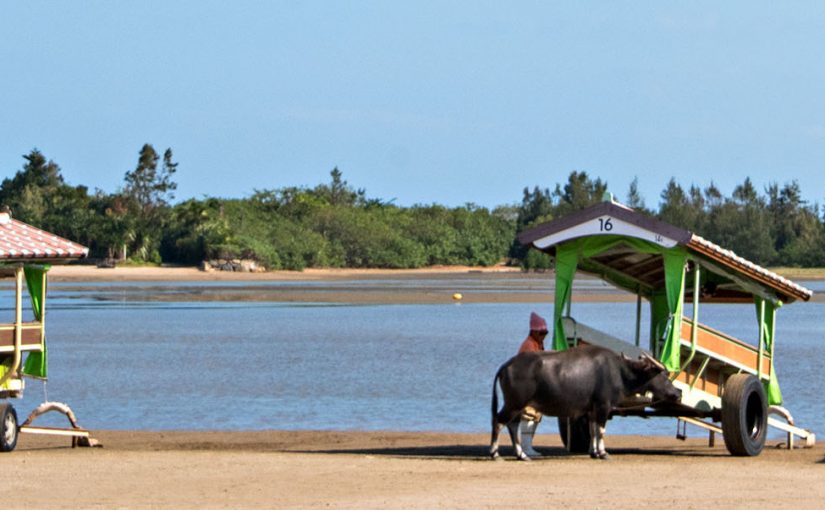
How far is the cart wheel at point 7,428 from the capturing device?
16203 mm

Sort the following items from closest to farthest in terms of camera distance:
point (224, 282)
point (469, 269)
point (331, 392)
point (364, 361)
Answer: point (331, 392) < point (364, 361) < point (224, 282) < point (469, 269)

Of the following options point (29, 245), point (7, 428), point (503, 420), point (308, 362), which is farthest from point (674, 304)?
point (308, 362)

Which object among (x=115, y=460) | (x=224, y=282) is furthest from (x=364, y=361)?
(x=224, y=282)

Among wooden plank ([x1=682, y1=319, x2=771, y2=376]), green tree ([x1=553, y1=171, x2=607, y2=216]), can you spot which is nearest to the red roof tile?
wooden plank ([x1=682, y1=319, x2=771, y2=376])

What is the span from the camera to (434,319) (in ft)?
174

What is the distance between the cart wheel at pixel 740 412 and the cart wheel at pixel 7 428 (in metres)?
7.21

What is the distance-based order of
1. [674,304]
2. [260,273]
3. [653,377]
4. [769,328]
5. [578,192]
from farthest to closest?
[578,192]
[260,273]
[769,328]
[674,304]
[653,377]

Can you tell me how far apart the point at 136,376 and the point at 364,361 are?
5786 millimetres

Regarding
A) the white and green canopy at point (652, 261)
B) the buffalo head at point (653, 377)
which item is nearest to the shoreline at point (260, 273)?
the white and green canopy at point (652, 261)

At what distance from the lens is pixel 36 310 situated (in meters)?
17.0

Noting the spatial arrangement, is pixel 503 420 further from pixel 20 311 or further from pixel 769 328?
pixel 20 311

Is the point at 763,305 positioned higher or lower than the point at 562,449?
higher

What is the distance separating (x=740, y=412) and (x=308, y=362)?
19134 mm

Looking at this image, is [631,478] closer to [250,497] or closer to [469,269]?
[250,497]
